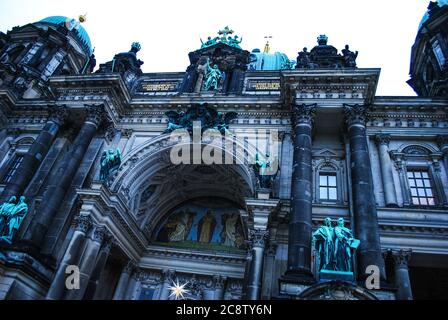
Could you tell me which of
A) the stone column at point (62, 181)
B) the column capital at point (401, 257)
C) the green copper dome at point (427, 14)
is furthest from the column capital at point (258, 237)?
the green copper dome at point (427, 14)

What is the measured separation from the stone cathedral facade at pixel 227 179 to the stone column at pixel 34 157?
2.7 inches

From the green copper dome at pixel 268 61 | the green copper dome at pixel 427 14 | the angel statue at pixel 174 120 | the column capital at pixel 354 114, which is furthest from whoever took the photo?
the green copper dome at pixel 268 61

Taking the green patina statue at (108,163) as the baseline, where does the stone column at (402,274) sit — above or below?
below

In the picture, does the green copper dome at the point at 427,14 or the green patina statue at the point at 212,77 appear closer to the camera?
the green patina statue at the point at 212,77

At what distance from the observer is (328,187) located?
16312 millimetres

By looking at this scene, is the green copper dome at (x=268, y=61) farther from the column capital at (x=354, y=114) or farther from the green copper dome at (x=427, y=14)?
the column capital at (x=354, y=114)

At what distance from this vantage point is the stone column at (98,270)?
15.0m

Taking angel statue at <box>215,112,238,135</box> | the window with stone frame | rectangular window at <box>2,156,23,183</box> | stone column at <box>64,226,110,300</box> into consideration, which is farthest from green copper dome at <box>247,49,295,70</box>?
stone column at <box>64,226,110,300</box>

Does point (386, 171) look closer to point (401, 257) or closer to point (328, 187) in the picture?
point (328, 187)

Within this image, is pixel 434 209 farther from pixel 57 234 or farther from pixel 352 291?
pixel 57 234

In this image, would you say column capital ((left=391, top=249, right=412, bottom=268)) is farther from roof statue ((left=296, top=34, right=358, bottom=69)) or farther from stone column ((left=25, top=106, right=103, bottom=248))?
stone column ((left=25, top=106, right=103, bottom=248))

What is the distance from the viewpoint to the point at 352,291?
10641mm
